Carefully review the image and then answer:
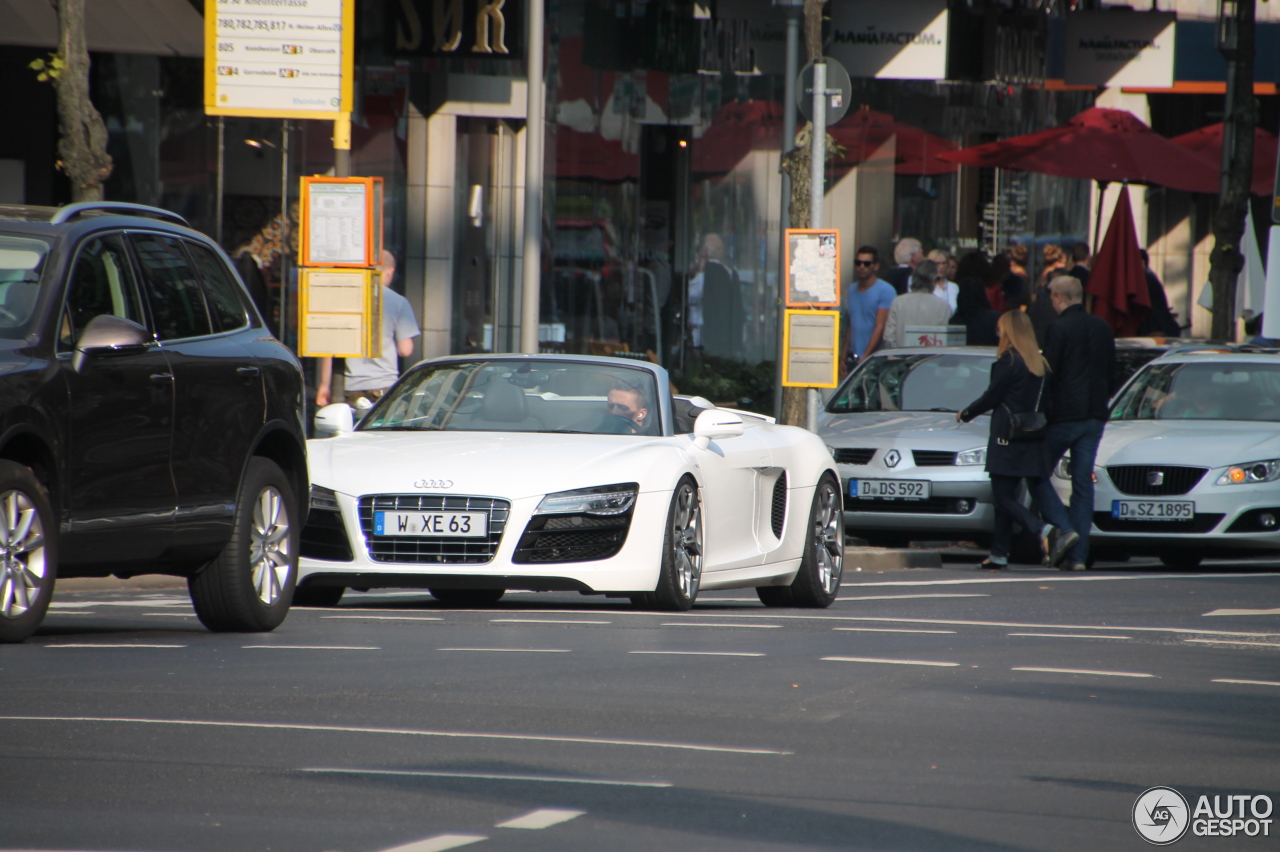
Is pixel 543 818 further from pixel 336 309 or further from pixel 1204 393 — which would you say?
pixel 1204 393

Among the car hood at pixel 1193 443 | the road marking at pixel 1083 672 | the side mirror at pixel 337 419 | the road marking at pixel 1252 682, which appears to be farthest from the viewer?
the car hood at pixel 1193 443

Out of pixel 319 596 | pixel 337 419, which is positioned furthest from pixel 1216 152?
pixel 319 596

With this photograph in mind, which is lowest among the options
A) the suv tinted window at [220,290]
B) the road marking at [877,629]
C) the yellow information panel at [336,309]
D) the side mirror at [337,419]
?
the road marking at [877,629]

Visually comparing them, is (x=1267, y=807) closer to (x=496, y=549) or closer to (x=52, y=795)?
(x=52, y=795)

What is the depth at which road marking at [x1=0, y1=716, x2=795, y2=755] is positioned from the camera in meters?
6.73

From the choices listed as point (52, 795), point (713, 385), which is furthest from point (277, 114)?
point (713, 385)

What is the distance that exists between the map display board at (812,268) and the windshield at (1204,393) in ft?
7.79

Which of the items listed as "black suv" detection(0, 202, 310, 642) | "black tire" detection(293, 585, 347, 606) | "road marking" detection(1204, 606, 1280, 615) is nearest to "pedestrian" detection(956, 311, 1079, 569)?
"road marking" detection(1204, 606, 1280, 615)

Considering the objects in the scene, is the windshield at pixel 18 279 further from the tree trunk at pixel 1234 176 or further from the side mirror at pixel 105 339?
the tree trunk at pixel 1234 176

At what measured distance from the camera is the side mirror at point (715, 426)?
37.8 ft

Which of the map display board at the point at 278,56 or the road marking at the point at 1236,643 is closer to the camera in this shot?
the road marking at the point at 1236,643

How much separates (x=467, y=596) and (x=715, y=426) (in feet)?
6.57

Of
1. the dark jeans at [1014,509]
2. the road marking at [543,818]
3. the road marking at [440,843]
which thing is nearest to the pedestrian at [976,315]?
the dark jeans at [1014,509]

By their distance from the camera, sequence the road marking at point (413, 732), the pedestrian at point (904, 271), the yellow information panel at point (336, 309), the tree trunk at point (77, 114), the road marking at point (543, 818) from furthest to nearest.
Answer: the pedestrian at point (904, 271), the yellow information panel at point (336, 309), the tree trunk at point (77, 114), the road marking at point (413, 732), the road marking at point (543, 818)
